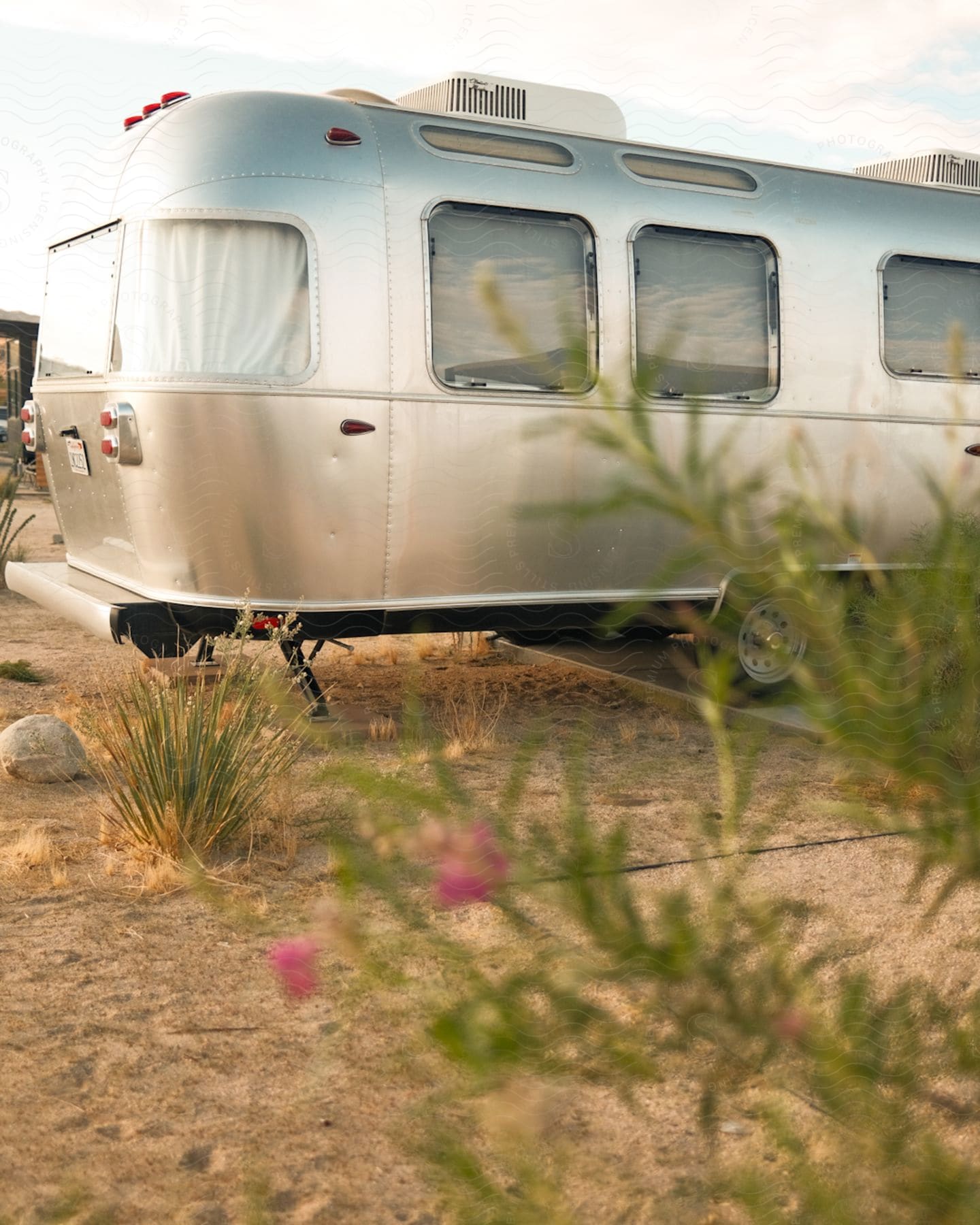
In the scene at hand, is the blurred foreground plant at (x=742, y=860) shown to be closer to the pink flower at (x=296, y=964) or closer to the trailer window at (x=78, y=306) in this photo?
the pink flower at (x=296, y=964)

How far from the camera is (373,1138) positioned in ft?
9.36

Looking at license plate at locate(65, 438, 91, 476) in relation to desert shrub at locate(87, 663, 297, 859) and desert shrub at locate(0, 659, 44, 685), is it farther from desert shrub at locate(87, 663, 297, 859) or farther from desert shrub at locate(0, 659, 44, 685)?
desert shrub at locate(87, 663, 297, 859)

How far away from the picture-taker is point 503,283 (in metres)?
6.10

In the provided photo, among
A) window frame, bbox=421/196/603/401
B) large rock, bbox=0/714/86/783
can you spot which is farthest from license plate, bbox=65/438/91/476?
window frame, bbox=421/196/603/401

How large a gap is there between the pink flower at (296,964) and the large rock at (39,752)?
80.0 inches

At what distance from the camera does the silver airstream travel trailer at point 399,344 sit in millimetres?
5617

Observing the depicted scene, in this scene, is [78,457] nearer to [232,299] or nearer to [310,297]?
[232,299]

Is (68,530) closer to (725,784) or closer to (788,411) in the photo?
(788,411)

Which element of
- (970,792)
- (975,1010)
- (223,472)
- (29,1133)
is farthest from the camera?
(223,472)

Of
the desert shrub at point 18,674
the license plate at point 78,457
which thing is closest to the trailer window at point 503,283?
the license plate at point 78,457

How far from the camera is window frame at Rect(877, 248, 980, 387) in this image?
274 inches

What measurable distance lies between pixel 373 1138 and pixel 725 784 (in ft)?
5.72

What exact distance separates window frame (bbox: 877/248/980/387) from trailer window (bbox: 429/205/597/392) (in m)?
1.78

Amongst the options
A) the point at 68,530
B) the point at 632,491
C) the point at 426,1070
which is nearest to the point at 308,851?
the point at 426,1070
